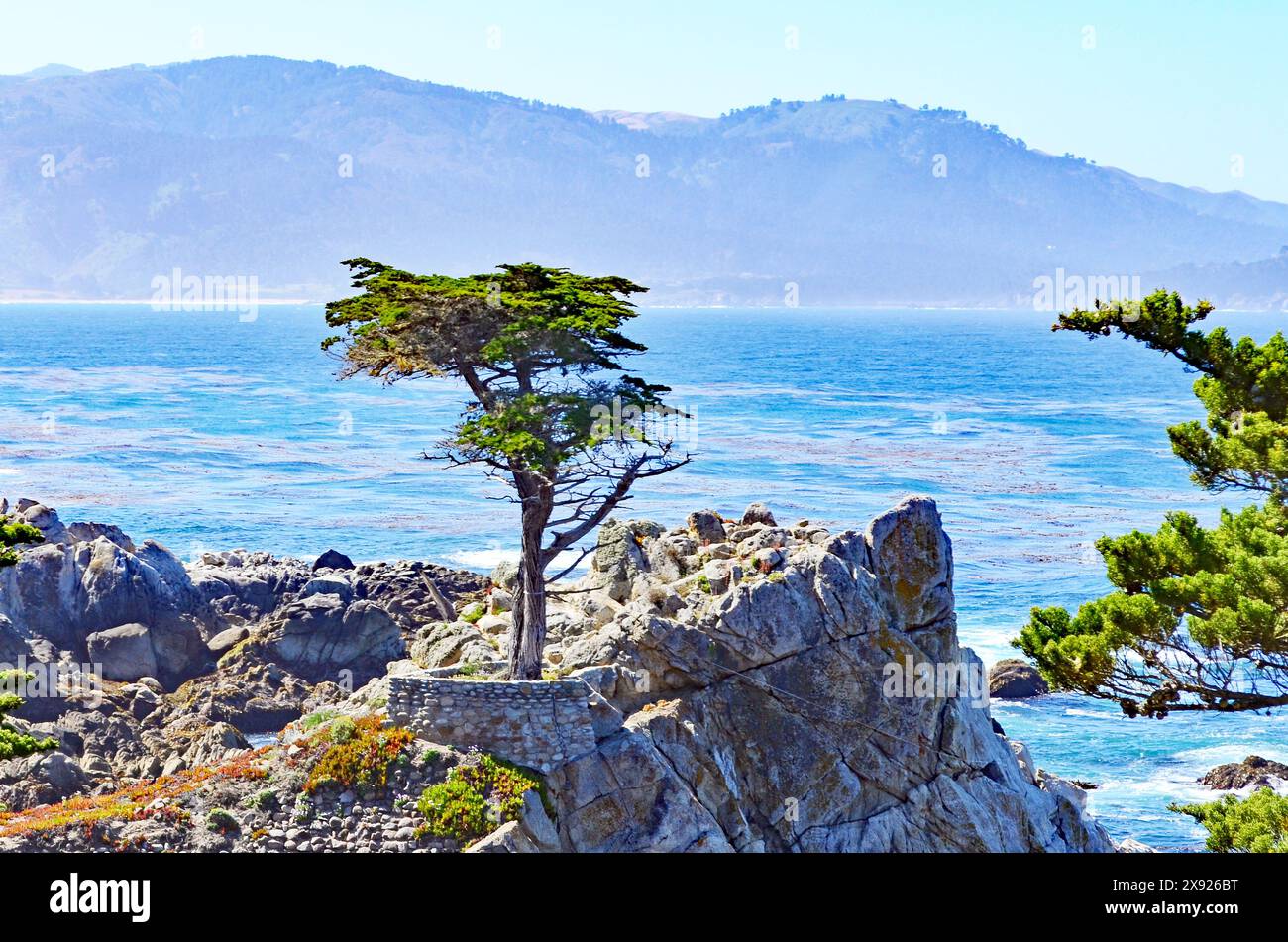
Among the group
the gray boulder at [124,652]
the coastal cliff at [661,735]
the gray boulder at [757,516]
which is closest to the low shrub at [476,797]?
the coastal cliff at [661,735]

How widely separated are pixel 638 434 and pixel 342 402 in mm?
107599

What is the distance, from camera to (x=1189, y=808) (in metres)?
18.2

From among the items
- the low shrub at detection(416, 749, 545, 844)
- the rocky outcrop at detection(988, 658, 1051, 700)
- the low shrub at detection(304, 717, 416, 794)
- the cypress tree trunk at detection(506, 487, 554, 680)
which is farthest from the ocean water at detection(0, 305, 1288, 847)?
the low shrub at detection(304, 717, 416, 794)

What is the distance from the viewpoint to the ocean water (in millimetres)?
44438

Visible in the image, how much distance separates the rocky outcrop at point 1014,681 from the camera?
45.1 m

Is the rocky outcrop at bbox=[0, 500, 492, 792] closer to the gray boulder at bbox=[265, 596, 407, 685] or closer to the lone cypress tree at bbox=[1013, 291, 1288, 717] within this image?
the gray boulder at bbox=[265, 596, 407, 685]

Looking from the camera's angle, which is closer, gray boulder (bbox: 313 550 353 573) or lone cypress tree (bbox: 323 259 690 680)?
lone cypress tree (bbox: 323 259 690 680)

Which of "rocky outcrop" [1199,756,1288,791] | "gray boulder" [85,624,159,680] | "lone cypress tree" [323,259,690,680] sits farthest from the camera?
"rocky outcrop" [1199,756,1288,791]

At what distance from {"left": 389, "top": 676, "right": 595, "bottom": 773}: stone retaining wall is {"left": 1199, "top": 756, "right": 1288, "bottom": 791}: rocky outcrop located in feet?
78.6

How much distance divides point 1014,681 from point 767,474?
39121 mm

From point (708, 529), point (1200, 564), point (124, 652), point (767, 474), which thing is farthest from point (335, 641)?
point (767, 474)

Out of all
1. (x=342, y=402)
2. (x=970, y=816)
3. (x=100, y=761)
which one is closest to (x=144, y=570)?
(x=100, y=761)

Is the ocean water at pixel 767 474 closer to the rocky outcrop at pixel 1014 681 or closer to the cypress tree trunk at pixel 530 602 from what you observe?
the rocky outcrop at pixel 1014 681
